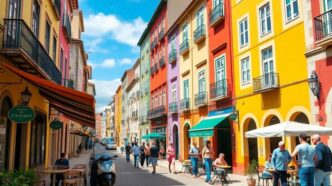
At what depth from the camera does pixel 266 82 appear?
56.3ft

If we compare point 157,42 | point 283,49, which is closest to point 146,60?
point 157,42

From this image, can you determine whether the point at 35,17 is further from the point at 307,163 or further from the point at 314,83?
the point at 307,163

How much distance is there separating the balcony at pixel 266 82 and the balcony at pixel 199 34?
7916mm

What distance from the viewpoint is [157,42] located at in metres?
39.3

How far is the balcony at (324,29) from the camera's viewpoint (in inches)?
509

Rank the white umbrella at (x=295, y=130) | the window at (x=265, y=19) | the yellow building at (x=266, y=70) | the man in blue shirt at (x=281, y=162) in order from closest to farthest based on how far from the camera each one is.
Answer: the man in blue shirt at (x=281, y=162) < the white umbrella at (x=295, y=130) < the yellow building at (x=266, y=70) < the window at (x=265, y=19)

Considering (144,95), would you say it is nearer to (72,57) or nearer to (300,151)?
(72,57)

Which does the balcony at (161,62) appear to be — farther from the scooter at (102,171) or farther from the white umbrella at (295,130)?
the white umbrella at (295,130)

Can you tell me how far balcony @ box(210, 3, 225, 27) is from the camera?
22.0 metres

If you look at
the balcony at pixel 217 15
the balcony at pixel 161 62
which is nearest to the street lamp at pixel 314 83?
the balcony at pixel 217 15

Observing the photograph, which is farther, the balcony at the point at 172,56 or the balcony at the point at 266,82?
the balcony at the point at 172,56

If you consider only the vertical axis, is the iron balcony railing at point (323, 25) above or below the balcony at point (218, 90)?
above

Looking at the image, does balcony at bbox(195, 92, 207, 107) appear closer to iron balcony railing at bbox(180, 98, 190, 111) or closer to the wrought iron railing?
the wrought iron railing

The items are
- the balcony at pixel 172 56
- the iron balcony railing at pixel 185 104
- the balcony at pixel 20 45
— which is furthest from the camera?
the balcony at pixel 172 56
